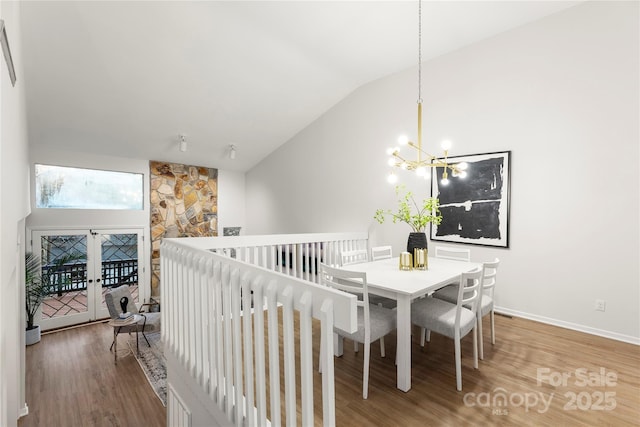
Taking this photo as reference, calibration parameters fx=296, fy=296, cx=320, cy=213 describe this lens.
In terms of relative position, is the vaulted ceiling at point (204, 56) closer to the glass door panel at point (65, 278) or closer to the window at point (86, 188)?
the window at point (86, 188)

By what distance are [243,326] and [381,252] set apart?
9.59ft

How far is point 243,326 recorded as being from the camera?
1293mm

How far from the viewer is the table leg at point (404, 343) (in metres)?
2.08

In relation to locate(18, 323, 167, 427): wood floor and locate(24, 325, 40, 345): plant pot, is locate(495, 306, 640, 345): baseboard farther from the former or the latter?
locate(24, 325, 40, 345): plant pot

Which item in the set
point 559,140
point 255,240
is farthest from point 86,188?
point 559,140

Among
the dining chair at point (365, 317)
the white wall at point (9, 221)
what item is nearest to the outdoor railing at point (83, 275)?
the white wall at point (9, 221)

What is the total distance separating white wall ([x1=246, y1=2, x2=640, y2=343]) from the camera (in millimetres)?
2846

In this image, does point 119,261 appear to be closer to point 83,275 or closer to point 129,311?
point 83,275

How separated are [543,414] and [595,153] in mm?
2566

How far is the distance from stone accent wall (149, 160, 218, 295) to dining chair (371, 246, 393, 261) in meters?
4.13

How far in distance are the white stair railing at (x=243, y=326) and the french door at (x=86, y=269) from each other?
3331mm

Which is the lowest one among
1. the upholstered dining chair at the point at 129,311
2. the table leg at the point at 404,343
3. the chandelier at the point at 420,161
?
the upholstered dining chair at the point at 129,311

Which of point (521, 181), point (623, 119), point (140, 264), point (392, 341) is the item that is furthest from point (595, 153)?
point (140, 264)

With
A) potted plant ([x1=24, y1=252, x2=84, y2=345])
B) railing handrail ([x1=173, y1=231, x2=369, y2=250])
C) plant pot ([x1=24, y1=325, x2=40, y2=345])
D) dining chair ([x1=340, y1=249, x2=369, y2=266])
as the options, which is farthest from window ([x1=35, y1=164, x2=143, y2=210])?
dining chair ([x1=340, y1=249, x2=369, y2=266])
